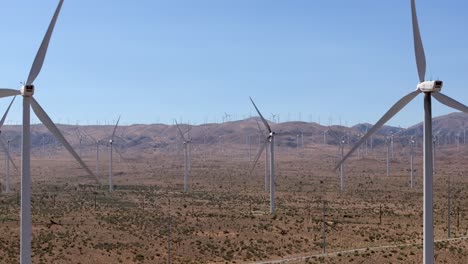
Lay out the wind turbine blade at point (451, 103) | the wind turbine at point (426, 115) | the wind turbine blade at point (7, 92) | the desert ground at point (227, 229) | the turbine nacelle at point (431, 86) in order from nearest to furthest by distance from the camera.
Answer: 1. the wind turbine at point (426, 115)
2. the turbine nacelle at point (431, 86)
3. the wind turbine blade at point (7, 92)
4. the wind turbine blade at point (451, 103)
5. the desert ground at point (227, 229)

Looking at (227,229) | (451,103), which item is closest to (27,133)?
(451,103)

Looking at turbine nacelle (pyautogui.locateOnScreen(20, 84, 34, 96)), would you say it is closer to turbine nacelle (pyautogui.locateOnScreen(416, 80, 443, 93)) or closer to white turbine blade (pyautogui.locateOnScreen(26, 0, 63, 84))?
white turbine blade (pyautogui.locateOnScreen(26, 0, 63, 84))

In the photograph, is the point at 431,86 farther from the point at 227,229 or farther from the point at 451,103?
the point at 227,229

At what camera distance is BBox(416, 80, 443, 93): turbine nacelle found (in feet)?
103

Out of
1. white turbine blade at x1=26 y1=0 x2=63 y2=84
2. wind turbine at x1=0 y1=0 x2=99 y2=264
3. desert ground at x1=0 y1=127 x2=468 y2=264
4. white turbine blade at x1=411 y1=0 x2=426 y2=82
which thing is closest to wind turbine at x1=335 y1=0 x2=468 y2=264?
white turbine blade at x1=411 y1=0 x2=426 y2=82

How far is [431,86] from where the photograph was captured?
31.5 m

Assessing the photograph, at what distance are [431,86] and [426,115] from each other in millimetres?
1505

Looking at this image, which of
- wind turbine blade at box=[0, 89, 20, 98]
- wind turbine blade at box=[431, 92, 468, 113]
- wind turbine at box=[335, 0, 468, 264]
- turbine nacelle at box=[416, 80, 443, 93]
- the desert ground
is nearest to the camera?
wind turbine at box=[335, 0, 468, 264]

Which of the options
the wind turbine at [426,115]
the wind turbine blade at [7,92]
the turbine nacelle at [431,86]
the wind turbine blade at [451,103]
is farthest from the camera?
the wind turbine blade at [451,103]

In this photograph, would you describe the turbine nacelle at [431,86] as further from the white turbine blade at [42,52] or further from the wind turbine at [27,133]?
the white turbine blade at [42,52]

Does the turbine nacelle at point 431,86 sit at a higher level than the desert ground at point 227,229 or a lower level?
higher

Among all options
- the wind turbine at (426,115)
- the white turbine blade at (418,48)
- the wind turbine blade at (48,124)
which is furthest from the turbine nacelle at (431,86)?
the wind turbine blade at (48,124)

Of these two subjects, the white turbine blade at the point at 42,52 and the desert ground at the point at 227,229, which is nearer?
the white turbine blade at the point at 42,52

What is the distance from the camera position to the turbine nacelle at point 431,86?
31359 mm
